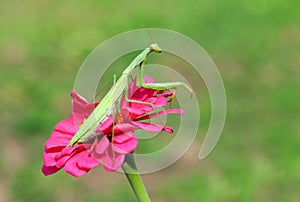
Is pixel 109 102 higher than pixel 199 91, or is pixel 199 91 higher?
pixel 199 91

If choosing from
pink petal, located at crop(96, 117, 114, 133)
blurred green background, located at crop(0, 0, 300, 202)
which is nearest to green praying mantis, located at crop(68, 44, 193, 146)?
pink petal, located at crop(96, 117, 114, 133)

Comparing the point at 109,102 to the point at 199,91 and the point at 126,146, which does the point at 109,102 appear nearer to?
the point at 126,146

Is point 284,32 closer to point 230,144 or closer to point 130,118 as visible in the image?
point 230,144

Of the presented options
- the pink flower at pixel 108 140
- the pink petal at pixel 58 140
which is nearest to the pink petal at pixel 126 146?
the pink flower at pixel 108 140

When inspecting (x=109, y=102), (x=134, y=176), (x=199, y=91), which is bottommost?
(x=134, y=176)

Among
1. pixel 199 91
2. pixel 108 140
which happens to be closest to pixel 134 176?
pixel 108 140

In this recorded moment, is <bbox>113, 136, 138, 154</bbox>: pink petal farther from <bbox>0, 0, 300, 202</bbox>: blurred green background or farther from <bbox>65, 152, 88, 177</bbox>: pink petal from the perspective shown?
<bbox>0, 0, 300, 202</bbox>: blurred green background

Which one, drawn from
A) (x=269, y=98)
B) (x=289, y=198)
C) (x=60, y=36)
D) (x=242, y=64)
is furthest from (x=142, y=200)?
(x=60, y=36)
